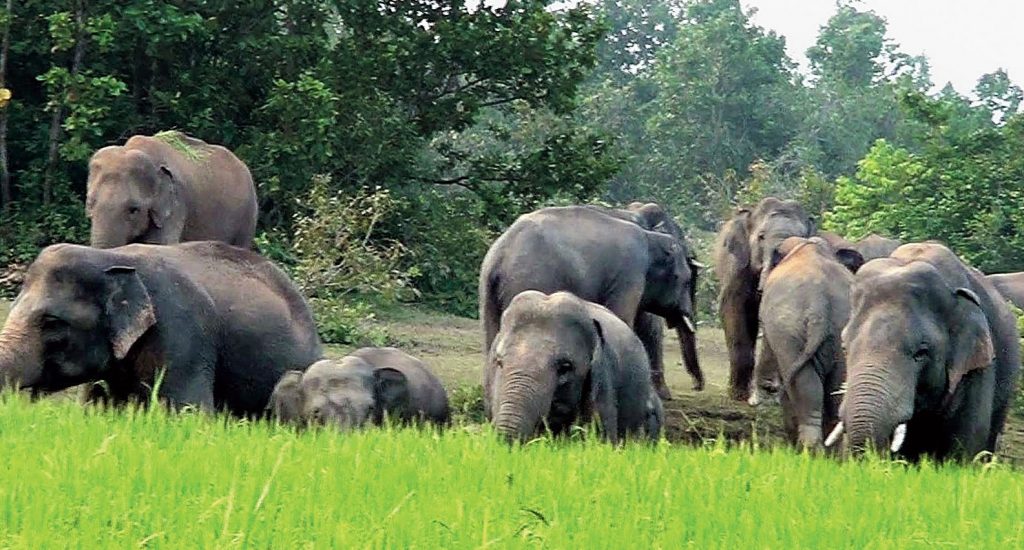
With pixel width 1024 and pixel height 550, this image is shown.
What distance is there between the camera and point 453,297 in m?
20.0

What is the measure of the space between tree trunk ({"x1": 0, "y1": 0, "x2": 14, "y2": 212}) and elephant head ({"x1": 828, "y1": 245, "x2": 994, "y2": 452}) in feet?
38.4

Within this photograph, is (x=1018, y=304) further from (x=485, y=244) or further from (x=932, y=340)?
(x=932, y=340)

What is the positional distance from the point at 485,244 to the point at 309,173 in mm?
2684

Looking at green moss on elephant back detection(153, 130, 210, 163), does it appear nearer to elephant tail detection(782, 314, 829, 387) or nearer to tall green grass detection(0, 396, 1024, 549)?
elephant tail detection(782, 314, 829, 387)

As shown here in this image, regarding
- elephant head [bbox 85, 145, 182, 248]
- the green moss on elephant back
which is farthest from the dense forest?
elephant head [bbox 85, 145, 182, 248]

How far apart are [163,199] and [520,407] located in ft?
17.5

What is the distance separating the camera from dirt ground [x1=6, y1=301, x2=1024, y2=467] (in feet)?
41.3

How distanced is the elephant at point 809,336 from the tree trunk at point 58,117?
877cm

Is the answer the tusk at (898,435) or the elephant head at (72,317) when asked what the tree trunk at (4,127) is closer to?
the elephant head at (72,317)

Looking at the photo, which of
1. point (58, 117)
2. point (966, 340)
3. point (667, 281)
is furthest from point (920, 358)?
point (58, 117)

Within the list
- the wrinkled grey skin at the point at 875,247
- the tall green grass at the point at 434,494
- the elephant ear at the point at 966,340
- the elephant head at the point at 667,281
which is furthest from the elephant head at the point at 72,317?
the wrinkled grey skin at the point at 875,247

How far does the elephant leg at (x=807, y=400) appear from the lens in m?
11.1

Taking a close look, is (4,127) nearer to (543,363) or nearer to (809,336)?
(809,336)

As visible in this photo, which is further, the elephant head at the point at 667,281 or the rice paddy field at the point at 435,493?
the elephant head at the point at 667,281
